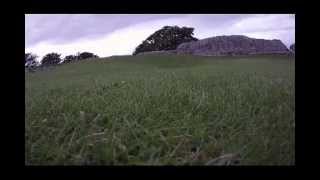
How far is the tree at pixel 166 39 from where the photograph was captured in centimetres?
352

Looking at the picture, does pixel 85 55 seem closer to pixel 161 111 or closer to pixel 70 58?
pixel 70 58

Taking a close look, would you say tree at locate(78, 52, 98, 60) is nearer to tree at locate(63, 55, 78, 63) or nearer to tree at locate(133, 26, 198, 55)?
tree at locate(63, 55, 78, 63)

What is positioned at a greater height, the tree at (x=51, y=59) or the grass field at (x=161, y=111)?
the tree at (x=51, y=59)

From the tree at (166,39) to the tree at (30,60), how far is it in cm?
76

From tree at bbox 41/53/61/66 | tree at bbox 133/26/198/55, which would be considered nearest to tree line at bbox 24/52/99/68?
tree at bbox 41/53/61/66

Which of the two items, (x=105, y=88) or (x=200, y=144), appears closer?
(x=200, y=144)

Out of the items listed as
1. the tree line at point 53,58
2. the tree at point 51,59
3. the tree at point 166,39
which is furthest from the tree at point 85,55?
the tree at point 166,39

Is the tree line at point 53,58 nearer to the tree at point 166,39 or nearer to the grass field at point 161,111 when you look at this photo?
the grass field at point 161,111

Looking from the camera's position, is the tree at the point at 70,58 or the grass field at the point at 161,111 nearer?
the grass field at the point at 161,111
